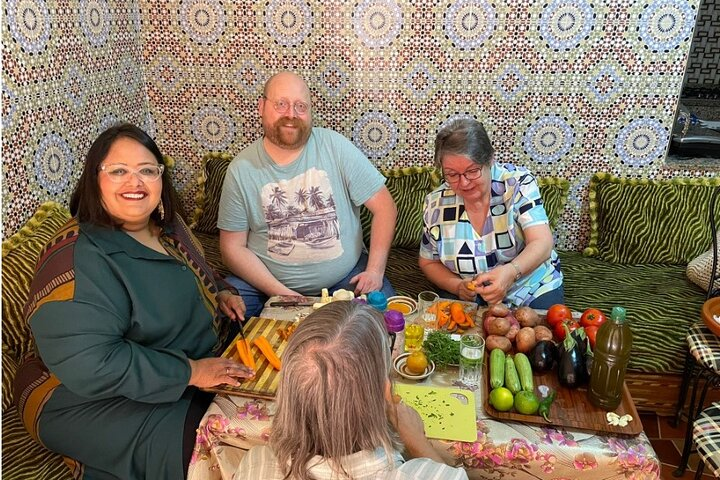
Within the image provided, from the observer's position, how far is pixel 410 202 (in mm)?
→ 3230

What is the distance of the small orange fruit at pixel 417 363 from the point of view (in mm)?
1612

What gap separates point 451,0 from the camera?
298 cm

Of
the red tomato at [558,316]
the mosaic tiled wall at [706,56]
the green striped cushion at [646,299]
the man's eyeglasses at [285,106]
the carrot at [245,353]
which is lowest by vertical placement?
the green striped cushion at [646,299]

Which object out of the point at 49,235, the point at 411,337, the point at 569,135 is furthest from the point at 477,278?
the point at 49,235

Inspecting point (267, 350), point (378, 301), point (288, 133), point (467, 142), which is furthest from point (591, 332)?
point (288, 133)

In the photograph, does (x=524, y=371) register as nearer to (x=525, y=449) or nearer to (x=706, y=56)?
(x=525, y=449)

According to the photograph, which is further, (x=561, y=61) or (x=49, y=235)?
(x=561, y=61)

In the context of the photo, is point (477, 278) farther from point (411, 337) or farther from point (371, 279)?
point (371, 279)

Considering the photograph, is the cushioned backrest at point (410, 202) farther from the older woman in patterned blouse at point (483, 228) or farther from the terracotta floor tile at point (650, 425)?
the terracotta floor tile at point (650, 425)

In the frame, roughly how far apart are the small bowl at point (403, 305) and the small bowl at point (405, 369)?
11.9 inches

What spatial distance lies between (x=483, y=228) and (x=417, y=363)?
2.94ft

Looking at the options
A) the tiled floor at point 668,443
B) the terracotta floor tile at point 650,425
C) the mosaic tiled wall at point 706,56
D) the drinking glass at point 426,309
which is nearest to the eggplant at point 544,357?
the drinking glass at point 426,309

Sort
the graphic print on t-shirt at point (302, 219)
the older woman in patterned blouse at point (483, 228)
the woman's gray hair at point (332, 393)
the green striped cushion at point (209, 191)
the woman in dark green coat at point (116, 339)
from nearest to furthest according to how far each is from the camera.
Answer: the woman's gray hair at point (332, 393)
the woman in dark green coat at point (116, 339)
the older woman in patterned blouse at point (483, 228)
the graphic print on t-shirt at point (302, 219)
the green striped cushion at point (209, 191)

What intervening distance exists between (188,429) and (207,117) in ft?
7.24
